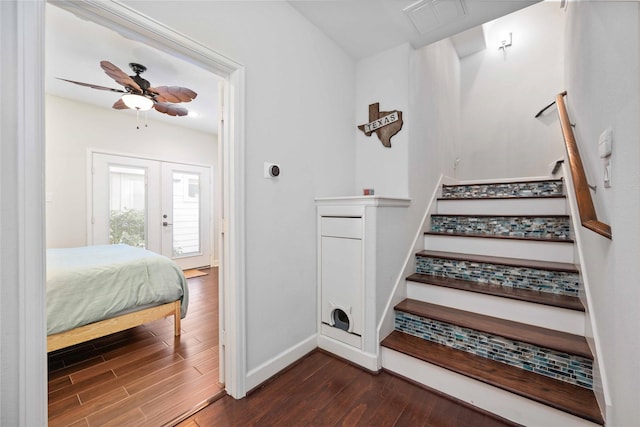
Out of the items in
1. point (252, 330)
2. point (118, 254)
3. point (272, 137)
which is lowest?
point (252, 330)

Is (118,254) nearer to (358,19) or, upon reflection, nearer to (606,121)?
(358,19)

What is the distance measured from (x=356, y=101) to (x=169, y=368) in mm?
2840

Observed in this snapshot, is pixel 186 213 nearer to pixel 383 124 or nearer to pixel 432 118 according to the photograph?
pixel 383 124

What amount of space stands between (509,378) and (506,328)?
0.93 ft

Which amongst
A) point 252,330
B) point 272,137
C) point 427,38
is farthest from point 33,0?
point 427,38

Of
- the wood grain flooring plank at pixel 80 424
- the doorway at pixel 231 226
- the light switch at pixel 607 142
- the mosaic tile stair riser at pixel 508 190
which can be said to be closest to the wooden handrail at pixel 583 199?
the light switch at pixel 607 142

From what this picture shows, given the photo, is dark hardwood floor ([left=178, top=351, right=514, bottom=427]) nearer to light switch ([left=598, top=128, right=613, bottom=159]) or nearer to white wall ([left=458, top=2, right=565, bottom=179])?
light switch ([left=598, top=128, right=613, bottom=159])

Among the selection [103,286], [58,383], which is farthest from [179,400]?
[103,286]

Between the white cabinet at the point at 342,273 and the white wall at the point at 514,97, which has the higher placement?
the white wall at the point at 514,97

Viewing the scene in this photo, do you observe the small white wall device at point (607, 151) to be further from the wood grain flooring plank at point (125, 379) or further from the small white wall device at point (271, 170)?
the wood grain flooring plank at point (125, 379)

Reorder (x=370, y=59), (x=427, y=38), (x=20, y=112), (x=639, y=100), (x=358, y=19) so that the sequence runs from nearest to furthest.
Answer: (x=639, y=100)
(x=20, y=112)
(x=358, y=19)
(x=427, y=38)
(x=370, y=59)

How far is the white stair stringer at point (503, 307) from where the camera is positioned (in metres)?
1.51

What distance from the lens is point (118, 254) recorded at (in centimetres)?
255

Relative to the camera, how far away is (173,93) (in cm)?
278
